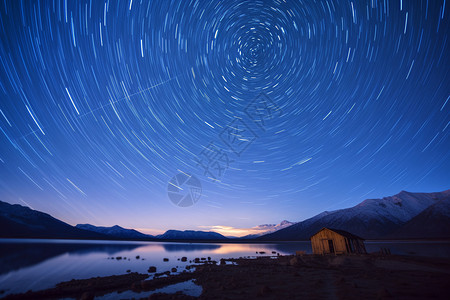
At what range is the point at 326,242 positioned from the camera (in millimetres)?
34406

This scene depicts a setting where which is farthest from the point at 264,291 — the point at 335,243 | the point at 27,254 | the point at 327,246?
the point at 27,254

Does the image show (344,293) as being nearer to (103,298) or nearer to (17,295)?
(103,298)

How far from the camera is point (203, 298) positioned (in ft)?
39.5

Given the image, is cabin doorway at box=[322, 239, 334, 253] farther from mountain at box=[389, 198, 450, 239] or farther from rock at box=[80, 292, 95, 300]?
mountain at box=[389, 198, 450, 239]

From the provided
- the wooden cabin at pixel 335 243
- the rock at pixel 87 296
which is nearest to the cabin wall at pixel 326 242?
the wooden cabin at pixel 335 243

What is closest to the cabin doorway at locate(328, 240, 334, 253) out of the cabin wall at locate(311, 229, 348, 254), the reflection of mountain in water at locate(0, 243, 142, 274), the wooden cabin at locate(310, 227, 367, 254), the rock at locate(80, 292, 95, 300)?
the wooden cabin at locate(310, 227, 367, 254)

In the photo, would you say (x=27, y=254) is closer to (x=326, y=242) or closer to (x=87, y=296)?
(x=87, y=296)

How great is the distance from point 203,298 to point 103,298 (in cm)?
766

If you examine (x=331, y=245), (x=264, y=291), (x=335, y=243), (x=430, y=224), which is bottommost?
(x=264, y=291)

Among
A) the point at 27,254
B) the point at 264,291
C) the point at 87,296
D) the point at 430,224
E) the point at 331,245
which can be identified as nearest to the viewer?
the point at 264,291

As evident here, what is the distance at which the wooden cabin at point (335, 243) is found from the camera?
3283 cm

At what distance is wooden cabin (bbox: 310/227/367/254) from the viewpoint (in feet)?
108

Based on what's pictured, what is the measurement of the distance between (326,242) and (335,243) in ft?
4.60

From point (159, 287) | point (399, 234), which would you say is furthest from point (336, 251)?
point (399, 234)
